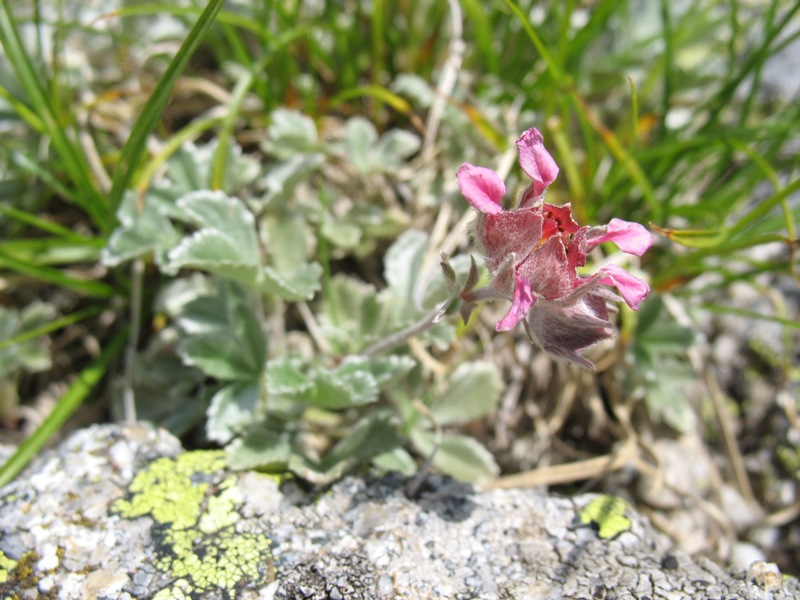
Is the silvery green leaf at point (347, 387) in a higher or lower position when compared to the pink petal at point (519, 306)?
lower

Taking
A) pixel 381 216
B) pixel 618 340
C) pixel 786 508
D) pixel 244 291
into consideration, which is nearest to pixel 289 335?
pixel 244 291

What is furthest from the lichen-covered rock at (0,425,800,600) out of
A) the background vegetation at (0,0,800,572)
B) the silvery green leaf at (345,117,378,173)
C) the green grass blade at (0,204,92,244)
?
the silvery green leaf at (345,117,378,173)

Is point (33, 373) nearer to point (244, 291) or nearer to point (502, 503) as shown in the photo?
point (244, 291)

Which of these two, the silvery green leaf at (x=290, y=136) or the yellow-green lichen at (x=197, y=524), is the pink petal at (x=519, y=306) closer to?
the yellow-green lichen at (x=197, y=524)

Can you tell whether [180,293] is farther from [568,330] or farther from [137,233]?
[568,330]

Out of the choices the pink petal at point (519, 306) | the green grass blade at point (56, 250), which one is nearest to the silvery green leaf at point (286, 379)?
the pink petal at point (519, 306)

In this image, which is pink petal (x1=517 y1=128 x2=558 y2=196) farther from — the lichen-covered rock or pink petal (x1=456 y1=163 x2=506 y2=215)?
the lichen-covered rock
